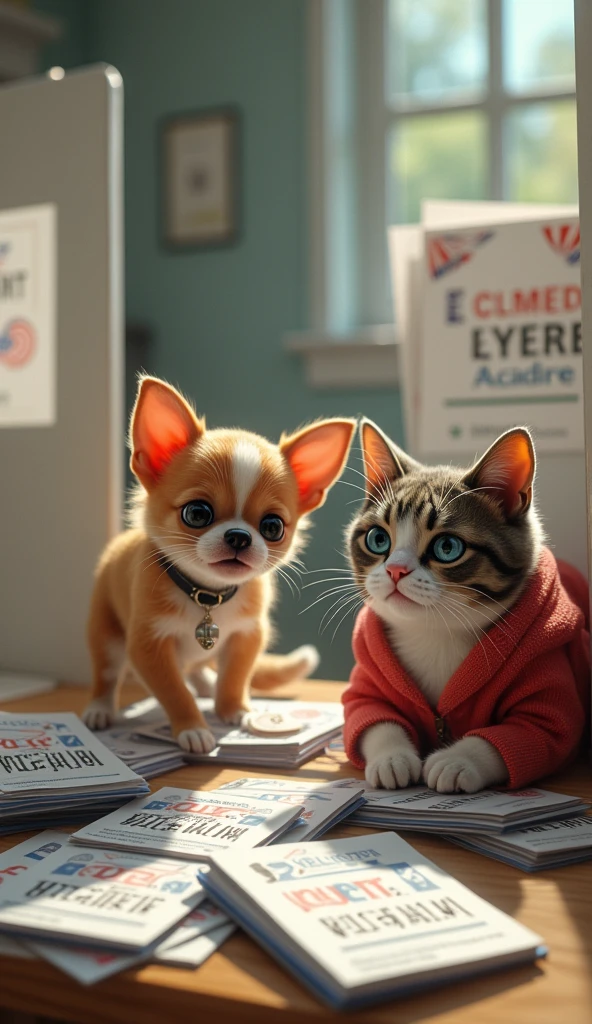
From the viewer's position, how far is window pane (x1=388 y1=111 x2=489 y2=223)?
250cm

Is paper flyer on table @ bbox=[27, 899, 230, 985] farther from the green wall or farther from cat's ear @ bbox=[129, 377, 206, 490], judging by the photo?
the green wall

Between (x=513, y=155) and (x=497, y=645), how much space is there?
200 cm

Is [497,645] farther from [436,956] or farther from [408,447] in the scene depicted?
[408,447]

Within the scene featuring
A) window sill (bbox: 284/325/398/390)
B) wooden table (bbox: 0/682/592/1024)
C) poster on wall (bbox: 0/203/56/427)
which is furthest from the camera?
window sill (bbox: 284/325/398/390)

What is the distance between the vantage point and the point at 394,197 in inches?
102

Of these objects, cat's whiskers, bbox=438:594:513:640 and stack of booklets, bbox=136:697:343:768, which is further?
stack of booklets, bbox=136:697:343:768

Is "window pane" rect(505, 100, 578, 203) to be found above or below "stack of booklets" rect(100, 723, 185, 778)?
above

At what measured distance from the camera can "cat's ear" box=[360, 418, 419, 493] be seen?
96cm

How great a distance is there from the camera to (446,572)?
0.83m

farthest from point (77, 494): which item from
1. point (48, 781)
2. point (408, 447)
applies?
point (48, 781)

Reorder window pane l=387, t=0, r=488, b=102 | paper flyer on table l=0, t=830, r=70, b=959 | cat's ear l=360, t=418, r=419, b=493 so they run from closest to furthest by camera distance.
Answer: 1. paper flyer on table l=0, t=830, r=70, b=959
2. cat's ear l=360, t=418, r=419, b=493
3. window pane l=387, t=0, r=488, b=102

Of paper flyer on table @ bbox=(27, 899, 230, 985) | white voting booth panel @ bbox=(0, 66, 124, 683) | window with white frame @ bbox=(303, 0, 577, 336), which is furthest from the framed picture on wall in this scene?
paper flyer on table @ bbox=(27, 899, 230, 985)

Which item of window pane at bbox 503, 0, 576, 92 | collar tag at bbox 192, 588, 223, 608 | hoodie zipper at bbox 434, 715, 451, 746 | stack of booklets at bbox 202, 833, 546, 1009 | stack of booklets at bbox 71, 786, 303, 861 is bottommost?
stack of booklets at bbox 202, 833, 546, 1009

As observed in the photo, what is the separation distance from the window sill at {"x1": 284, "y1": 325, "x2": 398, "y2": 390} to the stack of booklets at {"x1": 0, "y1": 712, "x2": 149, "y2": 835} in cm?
160
